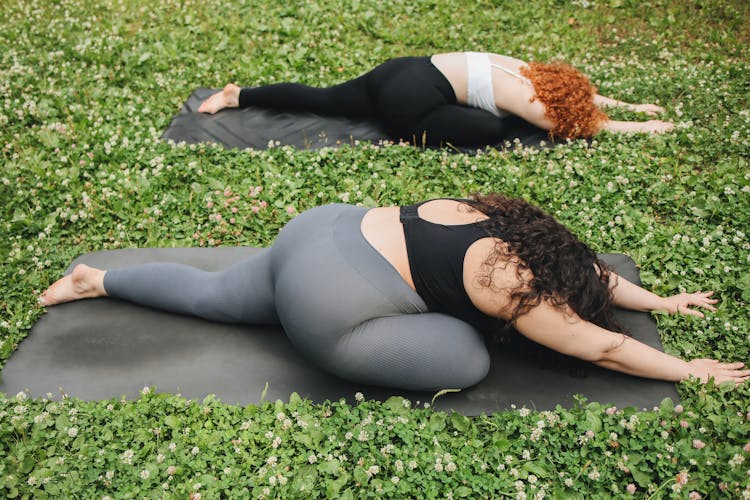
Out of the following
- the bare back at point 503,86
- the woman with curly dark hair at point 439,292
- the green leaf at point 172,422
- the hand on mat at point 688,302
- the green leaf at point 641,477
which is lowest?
the green leaf at point 172,422

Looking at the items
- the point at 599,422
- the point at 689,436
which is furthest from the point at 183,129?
the point at 689,436

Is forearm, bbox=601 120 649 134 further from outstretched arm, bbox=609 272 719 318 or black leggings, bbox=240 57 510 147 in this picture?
outstretched arm, bbox=609 272 719 318

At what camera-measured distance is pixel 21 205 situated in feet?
15.4

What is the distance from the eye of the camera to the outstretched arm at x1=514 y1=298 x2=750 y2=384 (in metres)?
2.93

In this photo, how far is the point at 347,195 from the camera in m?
4.57

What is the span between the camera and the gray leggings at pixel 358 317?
2.94 metres

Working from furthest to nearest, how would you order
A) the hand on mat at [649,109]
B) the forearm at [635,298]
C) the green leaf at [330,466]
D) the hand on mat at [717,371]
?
the hand on mat at [649,109]
the forearm at [635,298]
the hand on mat at [717,371]
the green leaf at [330,466]

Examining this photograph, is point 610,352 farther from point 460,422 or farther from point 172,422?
point 172,422

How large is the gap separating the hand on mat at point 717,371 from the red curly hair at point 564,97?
90.7 inches

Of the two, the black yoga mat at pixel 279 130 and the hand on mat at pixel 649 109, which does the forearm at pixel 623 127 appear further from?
the black yoga mat at pixel 279 130

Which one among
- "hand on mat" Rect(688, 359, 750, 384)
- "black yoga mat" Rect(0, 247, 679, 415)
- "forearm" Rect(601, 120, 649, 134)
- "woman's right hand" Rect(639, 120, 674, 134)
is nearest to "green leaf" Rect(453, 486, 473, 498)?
"black yoga mat" Rect(0, 247, 679, 415)

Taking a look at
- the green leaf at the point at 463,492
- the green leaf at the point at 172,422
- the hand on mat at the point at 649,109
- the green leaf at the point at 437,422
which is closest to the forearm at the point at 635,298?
the green leaf at the point at 437,422

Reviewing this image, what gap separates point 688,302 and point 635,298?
343 mm

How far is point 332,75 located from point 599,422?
175 inches
